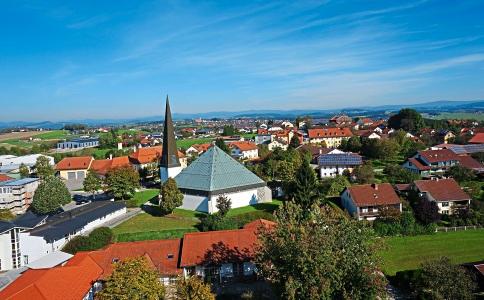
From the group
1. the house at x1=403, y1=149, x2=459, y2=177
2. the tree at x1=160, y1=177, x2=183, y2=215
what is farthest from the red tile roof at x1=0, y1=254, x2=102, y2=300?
the house at x1=403, y1=149, x2=459, y2=177

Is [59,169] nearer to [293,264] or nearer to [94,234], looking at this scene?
[94,234]

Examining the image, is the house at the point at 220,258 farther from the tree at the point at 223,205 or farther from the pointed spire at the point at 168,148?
the pointed spire at the point at 168,148

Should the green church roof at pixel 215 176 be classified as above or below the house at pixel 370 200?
above

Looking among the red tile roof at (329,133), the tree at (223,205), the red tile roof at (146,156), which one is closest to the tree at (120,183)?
the tree at (223,205)

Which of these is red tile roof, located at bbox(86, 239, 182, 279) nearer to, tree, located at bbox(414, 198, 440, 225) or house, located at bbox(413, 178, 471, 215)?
tree, located at bbox(414, 198, 440, 225)

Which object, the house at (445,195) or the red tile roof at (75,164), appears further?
the red tile roof at (75,164)
